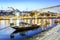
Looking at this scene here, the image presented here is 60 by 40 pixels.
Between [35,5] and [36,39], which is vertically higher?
[35,5]

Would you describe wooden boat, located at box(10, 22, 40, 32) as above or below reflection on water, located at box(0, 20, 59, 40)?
above

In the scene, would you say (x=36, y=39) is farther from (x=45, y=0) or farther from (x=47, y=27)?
(x=45, y=0)

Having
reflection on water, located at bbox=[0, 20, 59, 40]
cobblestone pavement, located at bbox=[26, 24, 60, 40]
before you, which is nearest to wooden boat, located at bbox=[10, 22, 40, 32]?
reflection on water, located at bbox=[0, 20, 59, 40]

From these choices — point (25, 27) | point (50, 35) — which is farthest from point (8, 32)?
point (50, 35)

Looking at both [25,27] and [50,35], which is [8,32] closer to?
[25,27]

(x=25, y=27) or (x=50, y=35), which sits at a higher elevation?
(x=25, y=27)

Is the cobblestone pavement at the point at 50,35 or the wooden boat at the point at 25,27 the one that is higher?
the wooden boat at the point at 25,27

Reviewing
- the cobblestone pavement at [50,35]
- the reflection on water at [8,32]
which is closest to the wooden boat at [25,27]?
the reflection on water at [8,32]

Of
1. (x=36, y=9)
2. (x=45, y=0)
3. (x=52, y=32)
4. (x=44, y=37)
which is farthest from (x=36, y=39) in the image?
(x=45, y=0)

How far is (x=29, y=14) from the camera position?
2854mm

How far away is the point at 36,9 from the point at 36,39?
542mm

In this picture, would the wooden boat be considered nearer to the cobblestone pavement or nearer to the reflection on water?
the reflection on water

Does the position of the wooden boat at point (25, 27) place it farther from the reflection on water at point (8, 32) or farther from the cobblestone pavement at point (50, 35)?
the cobblestone pavement at point (50, 35)

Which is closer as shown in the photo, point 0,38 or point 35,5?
point 0,38
